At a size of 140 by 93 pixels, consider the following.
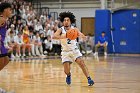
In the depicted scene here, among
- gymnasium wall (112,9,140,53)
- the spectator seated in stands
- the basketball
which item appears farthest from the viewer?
gymnasium wall (112,9,140,53)

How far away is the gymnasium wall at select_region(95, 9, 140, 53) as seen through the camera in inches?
980

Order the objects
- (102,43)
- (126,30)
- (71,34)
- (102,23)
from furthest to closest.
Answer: (126,30)
(102,23)
(102,43)
(71,34)

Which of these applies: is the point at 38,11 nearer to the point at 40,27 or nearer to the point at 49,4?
the point at 49,4

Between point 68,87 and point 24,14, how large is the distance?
13645 millimetres

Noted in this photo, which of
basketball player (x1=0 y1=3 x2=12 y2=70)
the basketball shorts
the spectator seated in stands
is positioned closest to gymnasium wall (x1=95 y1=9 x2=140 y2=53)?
the spectator seated in stands

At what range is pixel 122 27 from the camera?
82.8ft

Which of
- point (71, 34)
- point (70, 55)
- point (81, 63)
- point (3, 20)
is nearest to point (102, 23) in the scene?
point (70, 55)

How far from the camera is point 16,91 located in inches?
292

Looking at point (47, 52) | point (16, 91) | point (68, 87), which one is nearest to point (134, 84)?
point (68, 87)

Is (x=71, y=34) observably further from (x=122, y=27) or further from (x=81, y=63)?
(x=122, y=27)

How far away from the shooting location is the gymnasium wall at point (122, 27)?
24891 mm

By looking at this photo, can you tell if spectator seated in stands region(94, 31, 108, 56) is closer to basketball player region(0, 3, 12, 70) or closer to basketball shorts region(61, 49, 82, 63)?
basketball shorts region(61, 49, 82, 63)

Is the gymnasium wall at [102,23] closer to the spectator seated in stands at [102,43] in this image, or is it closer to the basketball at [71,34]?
the spectator seated in stands at [102,43]

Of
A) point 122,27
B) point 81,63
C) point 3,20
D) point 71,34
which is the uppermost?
point 3,20
